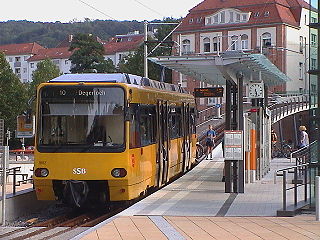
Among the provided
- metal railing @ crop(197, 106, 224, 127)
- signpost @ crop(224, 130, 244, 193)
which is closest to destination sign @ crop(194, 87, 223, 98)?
signpost @ crop(224, 130, 244, 193)

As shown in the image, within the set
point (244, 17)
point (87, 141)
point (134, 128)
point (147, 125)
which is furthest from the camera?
point (244, 17)

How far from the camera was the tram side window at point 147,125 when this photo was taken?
18469 mm

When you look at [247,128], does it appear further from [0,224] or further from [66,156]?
[0,224]

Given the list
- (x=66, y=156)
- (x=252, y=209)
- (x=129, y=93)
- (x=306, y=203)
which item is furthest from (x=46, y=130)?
(x=306, y=203)

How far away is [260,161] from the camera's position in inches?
981

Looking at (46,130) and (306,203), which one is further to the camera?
(46,130)

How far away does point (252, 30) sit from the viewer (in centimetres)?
8731

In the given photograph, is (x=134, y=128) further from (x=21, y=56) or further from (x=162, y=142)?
(x=21, y=56)

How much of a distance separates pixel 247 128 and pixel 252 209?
621 cm

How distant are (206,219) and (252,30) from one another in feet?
246

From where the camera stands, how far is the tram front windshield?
1695 centimetres

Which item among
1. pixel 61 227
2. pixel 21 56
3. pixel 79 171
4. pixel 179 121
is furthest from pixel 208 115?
pixel 21 56

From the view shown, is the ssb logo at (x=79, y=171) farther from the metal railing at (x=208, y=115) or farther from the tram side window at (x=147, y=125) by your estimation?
the metal railing at (x=208, y=115)

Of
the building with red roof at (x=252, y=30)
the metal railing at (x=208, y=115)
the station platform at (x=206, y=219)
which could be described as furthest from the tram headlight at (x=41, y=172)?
the building with red roof at (x=252, y=30)
